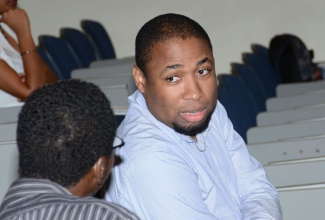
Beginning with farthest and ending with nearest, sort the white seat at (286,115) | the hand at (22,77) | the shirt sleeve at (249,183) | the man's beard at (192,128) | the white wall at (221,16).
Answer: the white wall at (221,16) < the white seat at (286,115) < the hand at (22,77) < the shirt sleeve at (249,183) < the man's beard at (192,128)

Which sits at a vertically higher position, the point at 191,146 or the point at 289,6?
the point at 191,146

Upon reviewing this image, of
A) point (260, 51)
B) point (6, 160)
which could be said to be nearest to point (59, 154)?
point (6, 160)

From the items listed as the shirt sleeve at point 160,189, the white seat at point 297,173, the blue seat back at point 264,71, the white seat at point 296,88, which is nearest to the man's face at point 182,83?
the shirt sleeve at point 160,189

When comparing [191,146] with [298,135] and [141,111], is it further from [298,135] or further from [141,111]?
[298,135]

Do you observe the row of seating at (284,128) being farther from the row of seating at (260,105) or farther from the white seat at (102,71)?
the white seat at (102,71)

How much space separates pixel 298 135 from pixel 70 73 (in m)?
1.86

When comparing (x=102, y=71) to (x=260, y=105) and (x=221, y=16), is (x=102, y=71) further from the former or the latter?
(x=221, y=16)

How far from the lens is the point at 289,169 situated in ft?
9.84

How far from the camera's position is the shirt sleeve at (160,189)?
1.92m

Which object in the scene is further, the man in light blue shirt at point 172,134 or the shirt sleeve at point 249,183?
the shirt sleeve at point 249,183

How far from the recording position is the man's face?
198cm

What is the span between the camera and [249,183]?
2.27 metres

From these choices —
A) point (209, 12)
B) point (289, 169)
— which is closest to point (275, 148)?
point (289, 169)

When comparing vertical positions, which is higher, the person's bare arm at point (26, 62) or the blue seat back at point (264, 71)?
the person's bare arm at point (26, 62)
